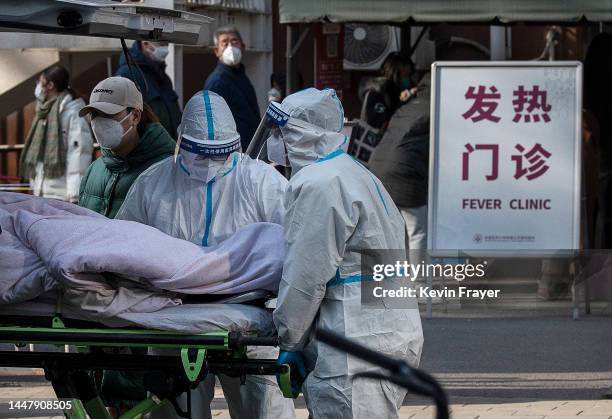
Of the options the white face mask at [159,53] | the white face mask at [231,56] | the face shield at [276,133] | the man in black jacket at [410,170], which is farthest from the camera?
the man in black jacket at [410,170]

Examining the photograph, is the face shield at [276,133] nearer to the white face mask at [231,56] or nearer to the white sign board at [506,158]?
the white sign board at [506,158]

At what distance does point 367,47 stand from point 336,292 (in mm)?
13786

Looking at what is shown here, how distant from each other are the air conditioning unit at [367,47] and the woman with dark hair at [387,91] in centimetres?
570

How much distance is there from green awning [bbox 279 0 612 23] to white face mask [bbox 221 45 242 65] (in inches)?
18.1

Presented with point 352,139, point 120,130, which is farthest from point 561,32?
point 120,130

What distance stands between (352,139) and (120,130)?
5919mm

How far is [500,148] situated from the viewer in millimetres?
10406

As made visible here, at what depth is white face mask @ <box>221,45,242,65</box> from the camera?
1118 cm

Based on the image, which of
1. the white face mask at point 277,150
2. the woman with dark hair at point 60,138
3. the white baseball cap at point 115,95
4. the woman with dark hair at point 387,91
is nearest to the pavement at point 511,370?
the white baseball cap at point 115,95

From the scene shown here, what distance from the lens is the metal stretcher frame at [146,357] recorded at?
4832mm

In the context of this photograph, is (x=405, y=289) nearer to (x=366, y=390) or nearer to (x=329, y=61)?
(x=366, y=390)

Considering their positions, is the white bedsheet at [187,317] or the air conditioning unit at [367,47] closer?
the white bedsheet at [187,317]

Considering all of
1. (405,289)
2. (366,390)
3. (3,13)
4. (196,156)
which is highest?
(3,13)

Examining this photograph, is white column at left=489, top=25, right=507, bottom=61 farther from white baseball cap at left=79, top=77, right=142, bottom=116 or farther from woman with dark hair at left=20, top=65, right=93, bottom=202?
white baseball cap at left=79, top=77, right=142, bottom=116
